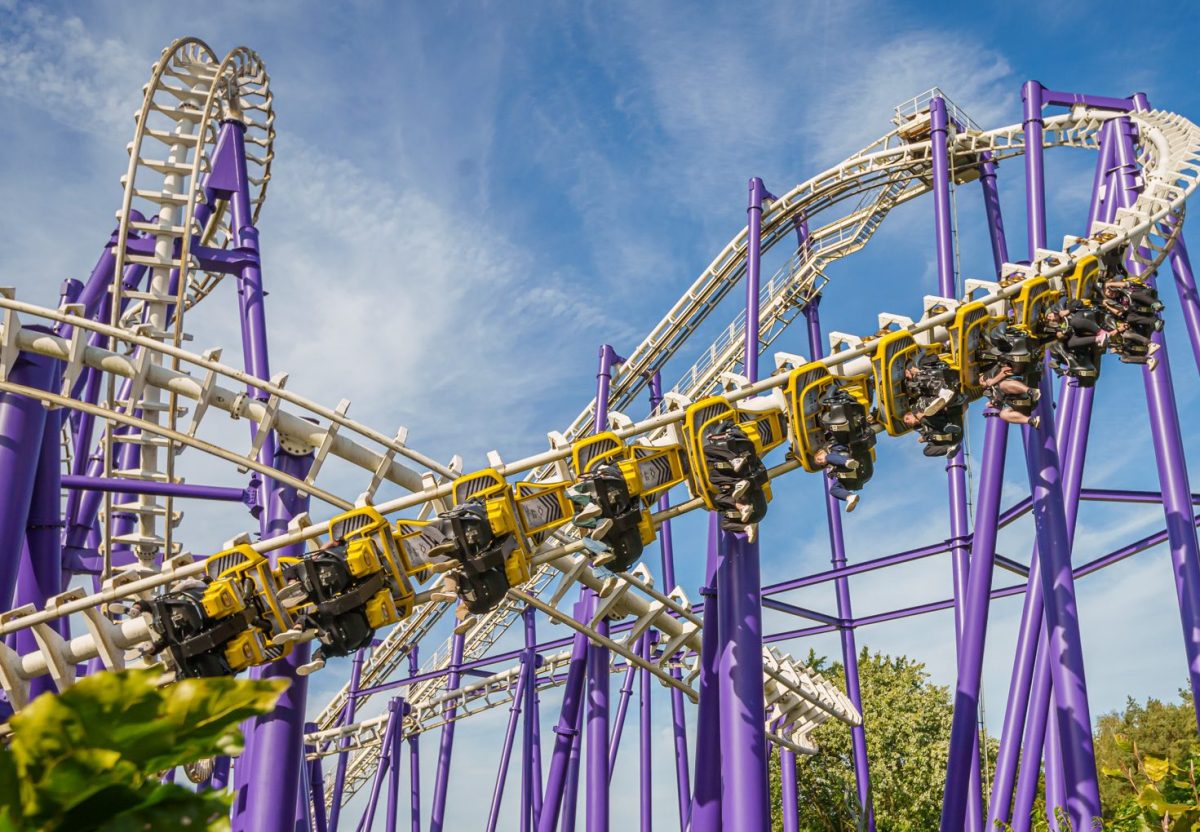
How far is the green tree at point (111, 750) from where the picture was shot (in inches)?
36.9

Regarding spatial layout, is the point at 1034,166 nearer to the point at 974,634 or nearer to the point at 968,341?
the point at 968,341

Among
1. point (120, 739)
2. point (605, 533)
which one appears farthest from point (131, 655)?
point (120, 739)

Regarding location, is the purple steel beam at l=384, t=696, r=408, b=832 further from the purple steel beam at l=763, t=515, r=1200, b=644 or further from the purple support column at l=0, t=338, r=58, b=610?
the purple support column at l=0, t=338, r=58, b=610

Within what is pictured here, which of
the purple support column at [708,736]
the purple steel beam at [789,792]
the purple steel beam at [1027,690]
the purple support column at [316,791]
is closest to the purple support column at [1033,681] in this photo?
the purple steel beam at [1027,690]

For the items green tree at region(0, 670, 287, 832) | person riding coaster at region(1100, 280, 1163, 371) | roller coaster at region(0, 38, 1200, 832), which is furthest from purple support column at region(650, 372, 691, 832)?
green tree at region(0, 670, 287, 832)

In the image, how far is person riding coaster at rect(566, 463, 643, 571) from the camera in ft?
18.2

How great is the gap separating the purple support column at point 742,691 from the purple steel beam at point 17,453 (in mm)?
3570

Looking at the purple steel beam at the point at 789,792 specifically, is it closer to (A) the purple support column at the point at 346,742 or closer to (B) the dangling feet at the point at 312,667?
(B) the dangling feet at the point at 312,667

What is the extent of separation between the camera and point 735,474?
5.50m

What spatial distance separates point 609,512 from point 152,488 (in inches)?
123

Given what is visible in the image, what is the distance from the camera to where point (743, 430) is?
5648 mm

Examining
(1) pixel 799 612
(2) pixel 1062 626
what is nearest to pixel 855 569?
(1) pixel 799 612

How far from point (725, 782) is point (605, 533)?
4.47ft

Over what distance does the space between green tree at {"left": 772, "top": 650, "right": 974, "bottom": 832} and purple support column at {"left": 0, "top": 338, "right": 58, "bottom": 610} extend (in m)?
12.0
